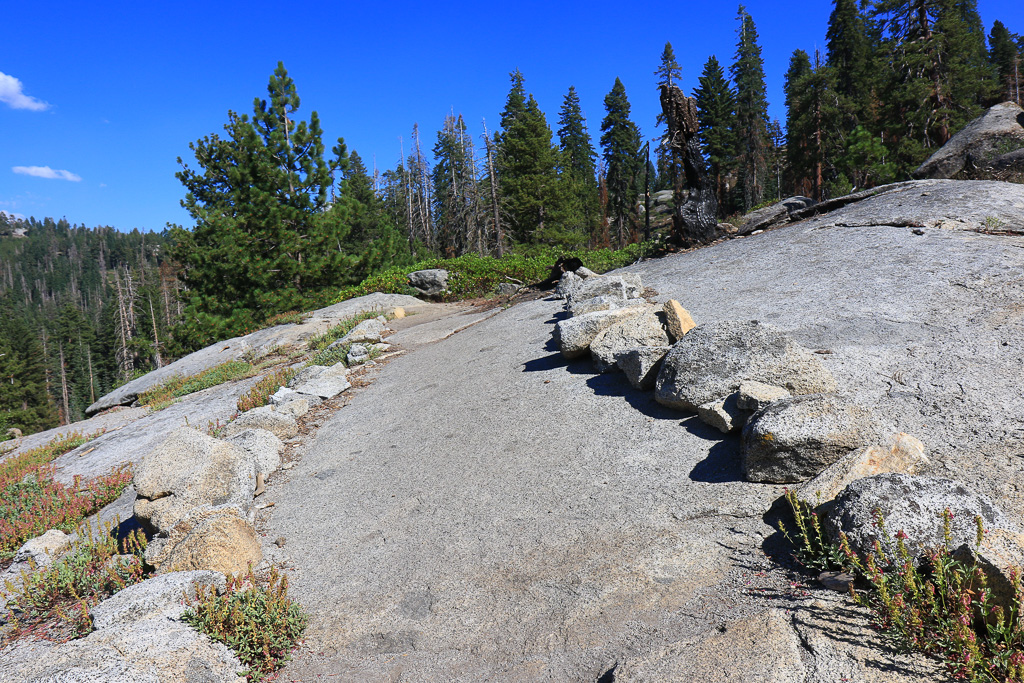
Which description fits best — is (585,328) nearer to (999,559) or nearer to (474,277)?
(999,559)

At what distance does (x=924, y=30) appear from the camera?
20.5m

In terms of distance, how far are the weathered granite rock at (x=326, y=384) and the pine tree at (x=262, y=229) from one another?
12004mm

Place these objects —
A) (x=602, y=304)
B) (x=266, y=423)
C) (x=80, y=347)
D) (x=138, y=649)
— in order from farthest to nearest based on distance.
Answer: (x=80, y=347)
(x=602, y=304)
(x=266, y=423)
(x=138, y=649)

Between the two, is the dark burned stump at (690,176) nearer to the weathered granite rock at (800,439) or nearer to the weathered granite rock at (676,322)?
the weathered granite rock at (676,322)

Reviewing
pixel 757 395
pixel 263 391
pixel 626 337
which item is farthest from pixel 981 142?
pixel 263 391

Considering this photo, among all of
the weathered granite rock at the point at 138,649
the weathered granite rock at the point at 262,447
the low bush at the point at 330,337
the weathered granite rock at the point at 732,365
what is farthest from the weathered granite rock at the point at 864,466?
the low bush at the point at 330,337

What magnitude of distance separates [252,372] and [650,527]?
10496 mm

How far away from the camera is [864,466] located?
330 cm

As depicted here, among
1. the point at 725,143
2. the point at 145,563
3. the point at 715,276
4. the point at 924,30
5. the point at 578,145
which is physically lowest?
the point at 145,563

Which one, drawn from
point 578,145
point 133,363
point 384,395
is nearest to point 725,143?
point 578,145

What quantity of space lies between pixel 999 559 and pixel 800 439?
1349 millimetres

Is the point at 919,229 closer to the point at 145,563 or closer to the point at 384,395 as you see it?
the point at 384,395

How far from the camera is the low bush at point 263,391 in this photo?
Result: 27.7 feet

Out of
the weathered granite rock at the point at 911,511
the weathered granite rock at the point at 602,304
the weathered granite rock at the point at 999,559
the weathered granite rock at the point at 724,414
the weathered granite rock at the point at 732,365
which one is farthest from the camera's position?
the weathered granite rock at the point at 602,304
